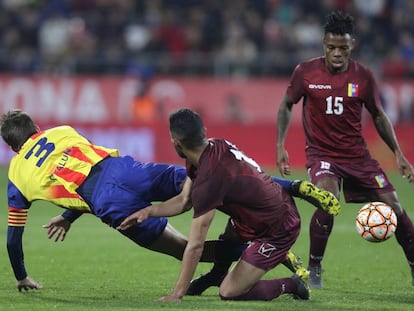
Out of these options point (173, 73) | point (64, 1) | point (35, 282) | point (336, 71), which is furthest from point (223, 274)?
point (64, 1)

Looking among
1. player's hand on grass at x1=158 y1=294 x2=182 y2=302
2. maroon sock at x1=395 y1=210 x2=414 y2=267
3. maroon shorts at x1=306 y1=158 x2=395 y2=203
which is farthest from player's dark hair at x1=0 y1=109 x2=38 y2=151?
maroon sock at x1=395 y1=210 x2=414 y2=267

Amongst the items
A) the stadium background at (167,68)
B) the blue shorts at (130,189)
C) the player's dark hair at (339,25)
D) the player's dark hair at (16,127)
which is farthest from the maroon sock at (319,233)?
the stadium background at (167,68)

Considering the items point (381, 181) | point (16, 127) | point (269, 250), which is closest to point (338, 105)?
point (381, 181)

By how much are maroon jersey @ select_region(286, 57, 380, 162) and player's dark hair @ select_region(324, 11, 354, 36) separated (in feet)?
1.25

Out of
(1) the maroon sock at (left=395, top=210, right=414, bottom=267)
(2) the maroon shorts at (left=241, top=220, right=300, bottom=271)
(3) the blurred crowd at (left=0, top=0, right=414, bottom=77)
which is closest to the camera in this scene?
(2) the maroon shorts at (left=241, top=220, right=300, bottom=271)

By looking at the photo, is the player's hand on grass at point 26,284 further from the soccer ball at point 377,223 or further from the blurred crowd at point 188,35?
the blurred crowd at point 188,35

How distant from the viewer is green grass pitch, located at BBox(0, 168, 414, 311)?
25.9ft

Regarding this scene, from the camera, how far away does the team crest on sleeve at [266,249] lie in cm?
806

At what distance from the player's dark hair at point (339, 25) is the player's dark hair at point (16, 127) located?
2754 mm

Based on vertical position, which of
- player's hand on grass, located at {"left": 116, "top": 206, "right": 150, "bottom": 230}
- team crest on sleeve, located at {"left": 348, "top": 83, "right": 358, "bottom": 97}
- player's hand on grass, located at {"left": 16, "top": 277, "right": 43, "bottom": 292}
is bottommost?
player's hand on grass, located at {"left": 16, "top": 277, "right": 43, "bottom": 292}

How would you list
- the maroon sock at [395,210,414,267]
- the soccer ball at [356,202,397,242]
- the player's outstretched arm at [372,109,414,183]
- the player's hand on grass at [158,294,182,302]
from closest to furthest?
the player's hand on grass at [158,294,182,302], the soccer ball at [356,202,397,242], the maroon sock at [395,210,414,267], the player's outstretched arm at [372,109,414,183]

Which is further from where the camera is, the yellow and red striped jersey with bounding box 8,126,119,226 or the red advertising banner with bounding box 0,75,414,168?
the red advertising banner with bounding box 0,75,414,168

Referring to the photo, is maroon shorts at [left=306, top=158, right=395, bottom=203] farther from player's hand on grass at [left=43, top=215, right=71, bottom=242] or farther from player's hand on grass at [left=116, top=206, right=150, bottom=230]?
player's hand on grass at [left=43, top=215, right=71, bottom=242]

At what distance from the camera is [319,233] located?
365 inches
